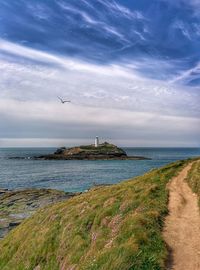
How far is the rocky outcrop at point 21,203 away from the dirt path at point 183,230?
27158 millimetres

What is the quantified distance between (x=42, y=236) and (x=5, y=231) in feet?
63.5

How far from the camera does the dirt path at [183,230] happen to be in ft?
55.6

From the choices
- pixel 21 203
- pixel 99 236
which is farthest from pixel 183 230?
pixel 21 203

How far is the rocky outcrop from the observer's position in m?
52.1

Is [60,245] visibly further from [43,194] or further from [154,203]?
[43,194]

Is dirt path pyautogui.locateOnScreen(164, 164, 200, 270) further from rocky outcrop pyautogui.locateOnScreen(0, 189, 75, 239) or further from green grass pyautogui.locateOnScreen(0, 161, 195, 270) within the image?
rocky outcrop pyautogui.locateOnScreen(0, 189, 75, 239)

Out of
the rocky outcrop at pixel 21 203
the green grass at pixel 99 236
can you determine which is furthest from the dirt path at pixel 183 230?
the rocky outcrop at pixel 21 203

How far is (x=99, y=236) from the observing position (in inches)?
926

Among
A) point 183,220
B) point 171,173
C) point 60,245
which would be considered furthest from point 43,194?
point 183,220

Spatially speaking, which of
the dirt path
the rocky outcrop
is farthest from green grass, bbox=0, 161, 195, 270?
the rocky outcrop

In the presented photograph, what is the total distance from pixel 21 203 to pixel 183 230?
1995 inches

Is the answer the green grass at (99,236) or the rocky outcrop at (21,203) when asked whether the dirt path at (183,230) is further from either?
the rocky outcrop at (21,203)

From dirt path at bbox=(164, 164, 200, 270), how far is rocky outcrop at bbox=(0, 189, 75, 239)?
27.2 meters

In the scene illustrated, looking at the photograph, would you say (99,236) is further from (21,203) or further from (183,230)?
(21,203)
